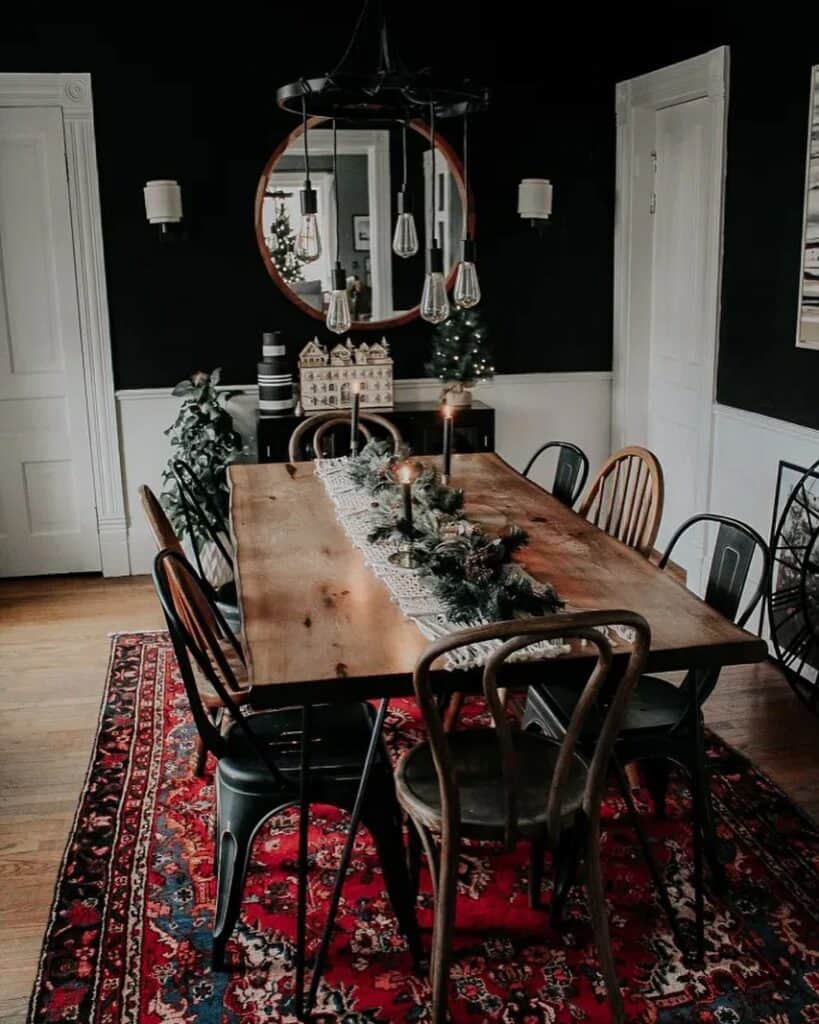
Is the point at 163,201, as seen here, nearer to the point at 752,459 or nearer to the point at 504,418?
the point at 504,418

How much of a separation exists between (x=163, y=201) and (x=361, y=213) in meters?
0.96

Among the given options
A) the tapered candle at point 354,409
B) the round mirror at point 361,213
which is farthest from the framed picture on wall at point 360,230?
the tapered candle at point 354,409

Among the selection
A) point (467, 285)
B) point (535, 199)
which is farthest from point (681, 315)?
point (467, 285)

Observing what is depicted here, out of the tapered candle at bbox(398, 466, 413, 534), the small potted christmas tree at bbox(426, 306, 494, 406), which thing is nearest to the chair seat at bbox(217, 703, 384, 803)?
the tapered candle at bbox(398, 466, 413, 534)

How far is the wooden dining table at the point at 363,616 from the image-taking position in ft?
6.59

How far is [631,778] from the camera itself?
3.12 metres

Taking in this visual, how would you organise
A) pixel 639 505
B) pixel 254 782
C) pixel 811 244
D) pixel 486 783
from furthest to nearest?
pixel 811 244, pixel 639 505, pixel 254 782, pixel 486 783

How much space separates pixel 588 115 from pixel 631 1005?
4341 millimetres

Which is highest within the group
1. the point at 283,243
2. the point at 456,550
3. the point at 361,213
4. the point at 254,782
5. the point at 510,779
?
the point at 361,213

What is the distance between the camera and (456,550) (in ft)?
8.47

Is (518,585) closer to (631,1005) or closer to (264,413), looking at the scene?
(631,1005)

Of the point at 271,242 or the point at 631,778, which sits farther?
the point at 271,242

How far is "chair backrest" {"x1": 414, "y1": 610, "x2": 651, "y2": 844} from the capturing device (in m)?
1.82

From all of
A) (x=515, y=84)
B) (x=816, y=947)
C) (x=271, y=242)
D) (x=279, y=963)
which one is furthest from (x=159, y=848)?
(x=515, y=84)
